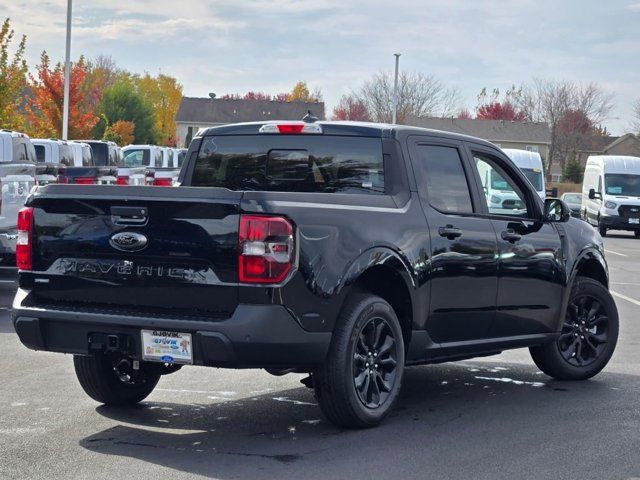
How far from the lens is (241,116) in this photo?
12200 cm

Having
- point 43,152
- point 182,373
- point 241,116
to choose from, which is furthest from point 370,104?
point 182,373

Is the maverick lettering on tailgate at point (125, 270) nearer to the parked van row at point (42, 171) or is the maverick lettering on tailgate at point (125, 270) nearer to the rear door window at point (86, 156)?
the parked van row at point (42, 171)

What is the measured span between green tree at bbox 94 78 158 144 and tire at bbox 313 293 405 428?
243 ft

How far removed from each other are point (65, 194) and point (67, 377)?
8.05 feet

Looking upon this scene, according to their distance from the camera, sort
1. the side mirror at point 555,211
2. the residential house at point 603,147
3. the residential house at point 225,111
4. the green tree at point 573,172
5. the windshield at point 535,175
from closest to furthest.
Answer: the side mirror at point 555,211 → the windshield at point 535,175 → the green tree at point 573,172 → the residential house at point 603,147 → the residential house at point 225,111

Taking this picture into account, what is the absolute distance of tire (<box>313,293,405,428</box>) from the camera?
7.00 m

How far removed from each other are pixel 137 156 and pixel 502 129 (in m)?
76.7

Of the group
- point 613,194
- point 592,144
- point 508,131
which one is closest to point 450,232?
point 613,194

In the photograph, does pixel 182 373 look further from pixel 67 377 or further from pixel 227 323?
pixel 227 323

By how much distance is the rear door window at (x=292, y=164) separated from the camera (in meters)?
7.91

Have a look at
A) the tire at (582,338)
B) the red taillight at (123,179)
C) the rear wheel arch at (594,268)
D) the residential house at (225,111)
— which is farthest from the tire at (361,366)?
the residential house at (225,111)

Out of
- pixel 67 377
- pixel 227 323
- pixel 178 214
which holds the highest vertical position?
pixel 178 214

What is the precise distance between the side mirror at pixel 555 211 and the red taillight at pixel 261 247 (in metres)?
3.13

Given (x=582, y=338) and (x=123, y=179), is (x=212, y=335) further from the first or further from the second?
(x=123, y=179)
